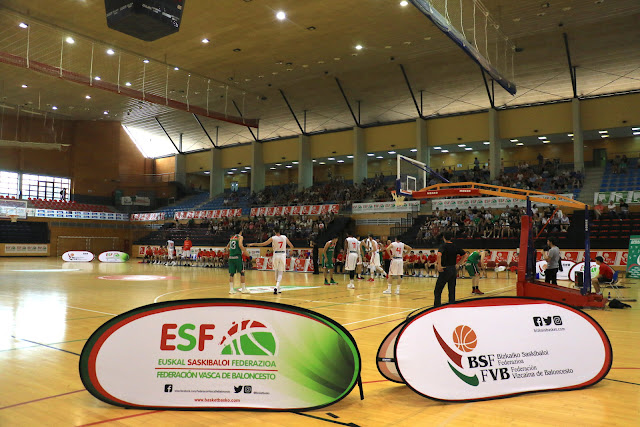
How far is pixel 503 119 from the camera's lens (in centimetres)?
3167

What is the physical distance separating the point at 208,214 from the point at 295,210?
358 inches

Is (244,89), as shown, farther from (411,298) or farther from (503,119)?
(411,298)

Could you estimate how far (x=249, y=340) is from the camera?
3.91m

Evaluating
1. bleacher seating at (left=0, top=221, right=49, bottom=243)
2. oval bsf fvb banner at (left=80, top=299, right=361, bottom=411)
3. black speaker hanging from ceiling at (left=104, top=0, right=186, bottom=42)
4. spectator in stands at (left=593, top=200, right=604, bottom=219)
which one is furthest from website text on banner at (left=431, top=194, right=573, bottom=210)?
bleacher seating at (left=0, top=221, right=49, bottom=243)

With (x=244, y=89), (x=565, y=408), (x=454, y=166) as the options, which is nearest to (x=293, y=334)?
(x=565, y=408)

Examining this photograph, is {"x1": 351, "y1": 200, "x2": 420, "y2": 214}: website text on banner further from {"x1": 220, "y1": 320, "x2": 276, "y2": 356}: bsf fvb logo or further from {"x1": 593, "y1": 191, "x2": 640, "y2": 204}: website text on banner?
{"x1": 220, "y1": 320, "x2": 276, "y2": 356}: bsf fvb logo

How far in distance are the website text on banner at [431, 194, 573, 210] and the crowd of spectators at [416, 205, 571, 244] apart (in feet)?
1.01

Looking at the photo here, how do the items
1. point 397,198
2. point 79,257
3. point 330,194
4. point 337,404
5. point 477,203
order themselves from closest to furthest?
point 337,404 → point 397,198 → point 477,203 → point 79,257 → point 330,194

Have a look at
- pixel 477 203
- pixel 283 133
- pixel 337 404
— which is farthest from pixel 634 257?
pixel 283 133

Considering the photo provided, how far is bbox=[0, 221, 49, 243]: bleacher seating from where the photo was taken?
37938mm

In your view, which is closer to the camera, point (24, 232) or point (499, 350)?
point (499, 350)

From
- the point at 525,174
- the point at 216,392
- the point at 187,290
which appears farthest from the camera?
the point at 525,174

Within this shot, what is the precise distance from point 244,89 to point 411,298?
2292cm

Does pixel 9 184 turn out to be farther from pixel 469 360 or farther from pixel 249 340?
pixel 469 360
